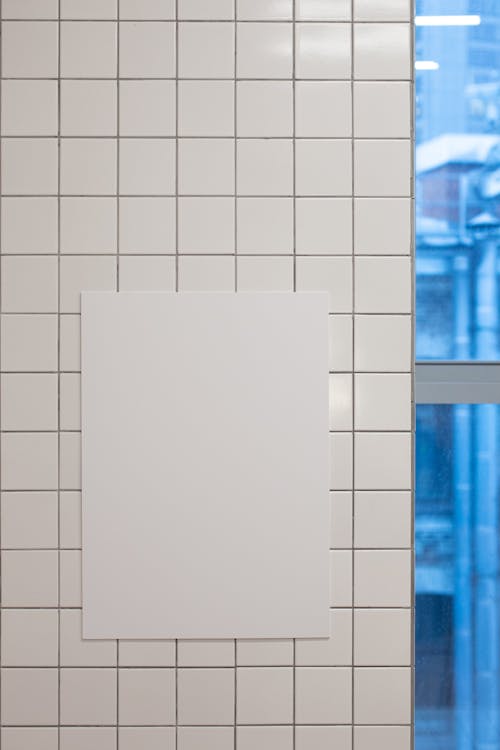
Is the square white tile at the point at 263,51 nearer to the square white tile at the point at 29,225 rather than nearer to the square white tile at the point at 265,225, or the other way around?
the square white tile at the point at 265,225

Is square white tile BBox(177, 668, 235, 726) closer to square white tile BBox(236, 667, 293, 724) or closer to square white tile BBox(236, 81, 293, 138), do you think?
square white tile BBox(236, 667, 293, 724)

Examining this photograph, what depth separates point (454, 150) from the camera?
179cm

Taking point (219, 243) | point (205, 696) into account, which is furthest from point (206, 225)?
point (205, 696)

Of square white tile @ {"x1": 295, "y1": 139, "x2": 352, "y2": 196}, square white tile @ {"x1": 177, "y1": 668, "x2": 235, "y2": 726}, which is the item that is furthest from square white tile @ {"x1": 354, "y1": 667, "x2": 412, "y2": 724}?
square white tile @ {"x1": 295, "y1": 139, "x2": 352, "y2": 196}

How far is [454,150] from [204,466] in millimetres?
959

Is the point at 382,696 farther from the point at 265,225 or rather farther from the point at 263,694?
the point at 265,225

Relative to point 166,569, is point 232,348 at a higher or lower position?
higher

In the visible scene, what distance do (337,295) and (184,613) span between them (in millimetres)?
755

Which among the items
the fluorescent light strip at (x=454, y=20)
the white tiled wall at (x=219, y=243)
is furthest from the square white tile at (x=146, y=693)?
the fluorescent light strip at (x=454, y=20)

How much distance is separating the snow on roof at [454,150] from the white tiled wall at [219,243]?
0.18 meters

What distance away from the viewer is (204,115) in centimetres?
162

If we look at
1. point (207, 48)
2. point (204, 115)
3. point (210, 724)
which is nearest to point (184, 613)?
point (210, 724)

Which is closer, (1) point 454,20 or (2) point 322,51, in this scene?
(2) point 322,51

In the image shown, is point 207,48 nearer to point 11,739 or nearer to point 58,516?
point 58,516
